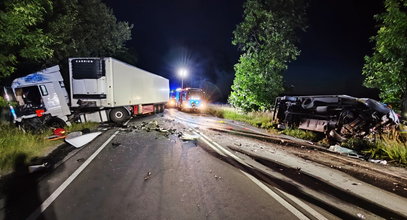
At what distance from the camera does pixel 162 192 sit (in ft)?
13.0

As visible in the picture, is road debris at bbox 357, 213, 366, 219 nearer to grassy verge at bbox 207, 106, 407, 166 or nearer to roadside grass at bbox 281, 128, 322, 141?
grassy verge at bbox 207, 106, 407, 166

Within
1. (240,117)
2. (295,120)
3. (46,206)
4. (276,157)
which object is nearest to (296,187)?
(276,157)

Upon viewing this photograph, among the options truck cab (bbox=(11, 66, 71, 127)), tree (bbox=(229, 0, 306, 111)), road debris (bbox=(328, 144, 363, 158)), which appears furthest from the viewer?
tree (bbox=(229, 0, 306, 111))

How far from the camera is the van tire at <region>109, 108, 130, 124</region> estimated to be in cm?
1380

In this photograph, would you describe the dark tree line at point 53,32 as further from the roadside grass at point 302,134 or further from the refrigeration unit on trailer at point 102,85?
the roadside grass at point 302,134

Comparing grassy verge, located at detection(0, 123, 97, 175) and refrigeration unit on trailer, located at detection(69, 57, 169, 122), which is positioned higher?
refrigeration unit on trailer, located at detection(69, 57, 169, 122)

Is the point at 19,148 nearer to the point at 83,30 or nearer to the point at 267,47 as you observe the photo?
the point at 83,30

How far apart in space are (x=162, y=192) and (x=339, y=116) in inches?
330

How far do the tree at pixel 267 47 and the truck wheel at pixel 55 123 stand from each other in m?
13.0

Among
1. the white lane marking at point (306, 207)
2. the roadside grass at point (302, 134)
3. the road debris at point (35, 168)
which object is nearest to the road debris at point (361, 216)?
the white lane marking at point (306, 207)

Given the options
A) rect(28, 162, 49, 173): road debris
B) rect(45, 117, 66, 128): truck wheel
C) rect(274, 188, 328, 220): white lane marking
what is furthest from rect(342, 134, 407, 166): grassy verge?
rect(45, 117, 66, 128): truck wheel

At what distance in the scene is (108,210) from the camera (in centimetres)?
329

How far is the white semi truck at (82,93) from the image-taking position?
993 centimetres

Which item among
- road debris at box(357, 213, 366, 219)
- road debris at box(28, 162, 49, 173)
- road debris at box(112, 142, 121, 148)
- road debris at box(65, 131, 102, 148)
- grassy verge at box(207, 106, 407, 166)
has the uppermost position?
grassy verge at box(207, 106, 407, 166)
